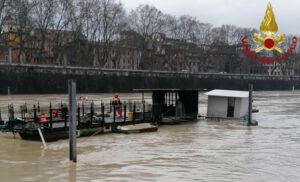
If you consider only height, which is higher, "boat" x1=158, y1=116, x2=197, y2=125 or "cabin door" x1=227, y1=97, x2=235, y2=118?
"cabin door" x1=227, y1=97, x2=235, y2=118

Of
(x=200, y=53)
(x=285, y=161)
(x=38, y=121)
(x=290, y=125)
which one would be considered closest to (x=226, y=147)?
(x=285, y=161)

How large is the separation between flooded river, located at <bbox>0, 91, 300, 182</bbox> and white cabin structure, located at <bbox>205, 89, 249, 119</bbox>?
6.21 m

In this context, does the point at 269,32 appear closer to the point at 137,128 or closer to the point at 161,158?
the point at 137,128

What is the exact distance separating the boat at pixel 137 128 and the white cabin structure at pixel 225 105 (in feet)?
23.3

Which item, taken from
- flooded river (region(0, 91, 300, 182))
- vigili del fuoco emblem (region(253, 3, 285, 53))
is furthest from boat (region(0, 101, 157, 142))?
vigili del fuoco emblem (region(253, 3, 285, 53))

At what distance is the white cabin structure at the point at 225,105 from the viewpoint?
2484 cm

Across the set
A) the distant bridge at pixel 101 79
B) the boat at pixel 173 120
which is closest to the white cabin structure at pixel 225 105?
the boat at pixel 173 120

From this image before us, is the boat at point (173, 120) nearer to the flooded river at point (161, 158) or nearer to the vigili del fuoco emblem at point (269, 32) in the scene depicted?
the flooded river at point (161, 158)

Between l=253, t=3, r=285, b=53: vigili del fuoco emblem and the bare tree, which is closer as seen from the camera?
l=253, t=3, r=285, b=53: vigili del fuoco emblem

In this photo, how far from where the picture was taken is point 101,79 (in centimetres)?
5981

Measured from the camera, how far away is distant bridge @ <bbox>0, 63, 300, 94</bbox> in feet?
164

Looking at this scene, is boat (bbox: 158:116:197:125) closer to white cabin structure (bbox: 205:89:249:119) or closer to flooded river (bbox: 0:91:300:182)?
Result: white cabin structure (bbox: 205:89:249:119)

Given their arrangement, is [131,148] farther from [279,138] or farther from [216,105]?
[216,105]

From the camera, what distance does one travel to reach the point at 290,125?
23.1 metres
